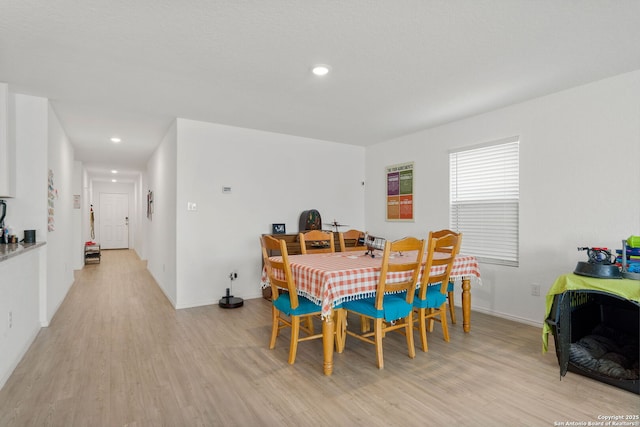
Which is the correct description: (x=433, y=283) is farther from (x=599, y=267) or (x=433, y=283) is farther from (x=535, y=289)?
(x=535, y=289)

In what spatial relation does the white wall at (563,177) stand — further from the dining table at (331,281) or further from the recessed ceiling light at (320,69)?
the recessed ceiling light at (320,69)

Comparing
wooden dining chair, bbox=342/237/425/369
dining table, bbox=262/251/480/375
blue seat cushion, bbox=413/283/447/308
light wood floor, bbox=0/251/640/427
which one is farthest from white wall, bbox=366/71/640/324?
wooden dining chair, bbox=342/237/425/369

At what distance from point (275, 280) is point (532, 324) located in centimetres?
283

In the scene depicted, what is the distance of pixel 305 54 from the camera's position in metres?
2.61

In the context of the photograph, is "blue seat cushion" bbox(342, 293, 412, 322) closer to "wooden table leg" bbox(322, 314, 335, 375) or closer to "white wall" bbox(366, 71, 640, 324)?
"wooden table leg" bbox(322, 314, 335, 375)

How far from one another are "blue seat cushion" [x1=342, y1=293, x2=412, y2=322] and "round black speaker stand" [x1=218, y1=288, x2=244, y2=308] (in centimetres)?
208

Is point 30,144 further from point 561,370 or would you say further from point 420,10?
point 561,370

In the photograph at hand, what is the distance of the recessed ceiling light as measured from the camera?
2807 millimetres

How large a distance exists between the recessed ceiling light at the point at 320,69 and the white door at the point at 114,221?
11.0 meters

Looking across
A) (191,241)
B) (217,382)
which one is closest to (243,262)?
(191,241)

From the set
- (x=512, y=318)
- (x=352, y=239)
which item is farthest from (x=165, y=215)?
(x=512, y=318)

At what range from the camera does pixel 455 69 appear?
2885 mm

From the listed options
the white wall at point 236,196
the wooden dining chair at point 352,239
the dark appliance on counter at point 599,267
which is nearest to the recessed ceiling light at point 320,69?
the wooden dining chair at point 352,239

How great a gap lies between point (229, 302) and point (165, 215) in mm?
1859
